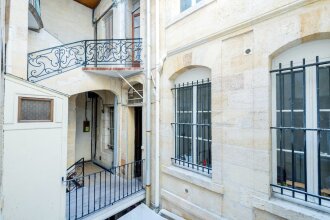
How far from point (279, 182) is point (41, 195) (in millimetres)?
4142

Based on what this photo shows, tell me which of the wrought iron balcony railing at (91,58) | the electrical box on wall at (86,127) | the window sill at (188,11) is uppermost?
the window sill at (188,11)

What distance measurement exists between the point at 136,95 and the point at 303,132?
515 centimetres

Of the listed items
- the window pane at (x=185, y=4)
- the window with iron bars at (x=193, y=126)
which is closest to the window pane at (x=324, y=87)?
the window with iron bars at (x=193, y=126)

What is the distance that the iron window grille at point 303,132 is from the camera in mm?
2803

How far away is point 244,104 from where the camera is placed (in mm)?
3553

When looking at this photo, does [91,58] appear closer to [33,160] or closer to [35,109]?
[35,109]

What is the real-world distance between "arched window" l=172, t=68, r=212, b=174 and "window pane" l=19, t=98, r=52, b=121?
2.85m

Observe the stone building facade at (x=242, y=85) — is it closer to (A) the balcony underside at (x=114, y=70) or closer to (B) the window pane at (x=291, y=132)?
(B) the window pane at (x=291, y=132)

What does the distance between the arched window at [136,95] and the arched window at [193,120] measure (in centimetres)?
194

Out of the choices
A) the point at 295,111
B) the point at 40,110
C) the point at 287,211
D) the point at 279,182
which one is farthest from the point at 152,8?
the point at 287,211

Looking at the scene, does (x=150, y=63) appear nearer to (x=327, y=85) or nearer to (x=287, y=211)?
(x=327, y=85)

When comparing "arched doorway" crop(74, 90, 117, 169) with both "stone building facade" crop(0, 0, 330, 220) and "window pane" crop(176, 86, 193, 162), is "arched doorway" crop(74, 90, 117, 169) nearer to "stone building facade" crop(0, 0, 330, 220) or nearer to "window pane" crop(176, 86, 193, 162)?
"stone building facade" crop(0, 0, 330, 220)

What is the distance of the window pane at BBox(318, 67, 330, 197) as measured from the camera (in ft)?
9.11

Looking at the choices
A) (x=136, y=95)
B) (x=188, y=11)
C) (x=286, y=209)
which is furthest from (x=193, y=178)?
(x=188, y=11)
